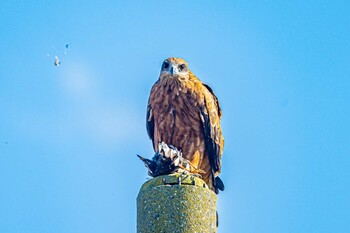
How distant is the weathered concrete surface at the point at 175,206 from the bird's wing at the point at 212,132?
3.50 m

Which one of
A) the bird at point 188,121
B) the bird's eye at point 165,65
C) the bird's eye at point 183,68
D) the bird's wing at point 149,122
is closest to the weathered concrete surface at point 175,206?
the bird at point 188,121

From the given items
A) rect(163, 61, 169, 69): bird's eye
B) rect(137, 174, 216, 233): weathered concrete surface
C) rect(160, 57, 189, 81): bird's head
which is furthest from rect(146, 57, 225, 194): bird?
rect(137, 174, 216, 233): weathered concrete surface

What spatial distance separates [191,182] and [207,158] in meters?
3.63

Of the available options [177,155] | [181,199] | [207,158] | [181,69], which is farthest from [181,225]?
[181,69]

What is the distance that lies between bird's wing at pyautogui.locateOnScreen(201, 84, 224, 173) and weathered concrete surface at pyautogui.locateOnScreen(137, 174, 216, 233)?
138 inches

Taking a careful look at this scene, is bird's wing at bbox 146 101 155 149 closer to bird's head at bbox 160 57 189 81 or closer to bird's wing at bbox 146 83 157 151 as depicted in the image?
bird's wing at bbox 146 83 157 151

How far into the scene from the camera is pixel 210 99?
13.0 metres

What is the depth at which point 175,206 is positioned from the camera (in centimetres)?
863

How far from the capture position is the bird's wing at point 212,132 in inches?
494

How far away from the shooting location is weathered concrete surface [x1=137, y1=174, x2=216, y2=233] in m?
8.55

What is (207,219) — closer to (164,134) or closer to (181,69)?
(164,134)

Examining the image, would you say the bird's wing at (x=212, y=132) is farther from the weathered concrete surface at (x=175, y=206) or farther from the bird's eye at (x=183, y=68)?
the weathered concrete surface at (x=175, y=206)

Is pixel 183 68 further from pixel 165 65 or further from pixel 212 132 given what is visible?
pixel 212 132

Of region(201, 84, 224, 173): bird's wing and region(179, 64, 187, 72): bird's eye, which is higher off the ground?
region(179, 64, 187, 72): bird's eye
